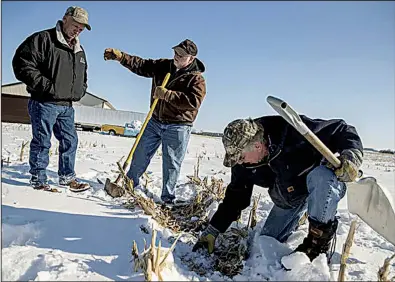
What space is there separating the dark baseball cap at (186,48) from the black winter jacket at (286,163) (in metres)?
1.34

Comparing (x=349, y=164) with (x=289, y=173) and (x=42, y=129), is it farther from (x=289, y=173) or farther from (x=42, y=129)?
(x=42, y=129)

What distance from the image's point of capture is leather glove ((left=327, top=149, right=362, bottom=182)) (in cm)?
203

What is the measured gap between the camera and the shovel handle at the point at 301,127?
205cm

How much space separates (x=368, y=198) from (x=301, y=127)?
2.64 feet

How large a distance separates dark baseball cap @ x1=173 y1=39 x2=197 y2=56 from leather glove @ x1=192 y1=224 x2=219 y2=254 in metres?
1.74

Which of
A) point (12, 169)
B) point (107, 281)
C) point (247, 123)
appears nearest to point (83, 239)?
point (107, 281)

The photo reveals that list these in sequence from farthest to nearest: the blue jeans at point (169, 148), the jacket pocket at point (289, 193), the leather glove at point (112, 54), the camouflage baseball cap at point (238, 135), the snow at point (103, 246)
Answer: the leather glove at point (112, 54)
the blue jeans at point (169, 148)
the jacket pocket at point (289, 193)
the camouflage baseball cap at point (238, 135)
the snow at point (103, 246)

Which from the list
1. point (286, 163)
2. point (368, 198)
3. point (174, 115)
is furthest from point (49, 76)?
point (368, 198)

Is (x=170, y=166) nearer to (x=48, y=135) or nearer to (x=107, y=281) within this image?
(x=48, y=135)

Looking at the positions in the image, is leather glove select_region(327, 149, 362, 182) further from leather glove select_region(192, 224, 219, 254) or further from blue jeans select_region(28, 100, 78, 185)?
blue jeans select_region(28, 100, 78, 185)

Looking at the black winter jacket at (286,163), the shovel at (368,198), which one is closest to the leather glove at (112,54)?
the black winter jacket at (286,163)

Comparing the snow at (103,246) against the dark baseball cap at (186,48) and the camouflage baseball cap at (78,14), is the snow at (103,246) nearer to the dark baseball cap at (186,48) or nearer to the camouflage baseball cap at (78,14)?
the dark baseball cap at (186,48)

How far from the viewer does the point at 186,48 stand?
11.1ft

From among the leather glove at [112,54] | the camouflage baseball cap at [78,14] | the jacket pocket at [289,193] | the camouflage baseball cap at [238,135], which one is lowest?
the jacket pocket at [289,193]
